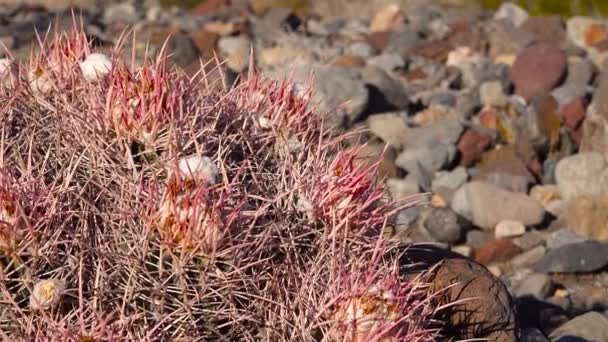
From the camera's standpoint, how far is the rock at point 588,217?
20.4ft

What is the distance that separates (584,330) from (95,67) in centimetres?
230

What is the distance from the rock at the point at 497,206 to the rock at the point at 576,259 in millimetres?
689

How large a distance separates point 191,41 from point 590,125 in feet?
15.8

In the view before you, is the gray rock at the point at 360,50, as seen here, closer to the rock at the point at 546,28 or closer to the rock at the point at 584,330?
the rock at the point at 546,28

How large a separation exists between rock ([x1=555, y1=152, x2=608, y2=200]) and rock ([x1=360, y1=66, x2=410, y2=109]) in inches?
83.9

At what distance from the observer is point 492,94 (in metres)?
9.05

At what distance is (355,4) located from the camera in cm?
1555

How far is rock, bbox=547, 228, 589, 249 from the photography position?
6050mm

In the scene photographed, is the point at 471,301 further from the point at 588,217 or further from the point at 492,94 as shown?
the point at 492,94

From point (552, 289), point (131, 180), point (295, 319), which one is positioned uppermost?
point (131, 180)

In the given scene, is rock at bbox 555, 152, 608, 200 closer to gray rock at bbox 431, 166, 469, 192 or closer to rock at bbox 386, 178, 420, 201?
gray rock at bbox 431, 166, 469, 192

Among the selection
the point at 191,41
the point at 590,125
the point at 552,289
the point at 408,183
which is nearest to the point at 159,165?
the point at 552,289

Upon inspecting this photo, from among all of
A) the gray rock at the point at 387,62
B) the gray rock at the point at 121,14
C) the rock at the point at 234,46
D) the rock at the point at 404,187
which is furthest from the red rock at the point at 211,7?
the rock at the point at 404,187

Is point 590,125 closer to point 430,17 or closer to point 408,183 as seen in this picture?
point 408,183
